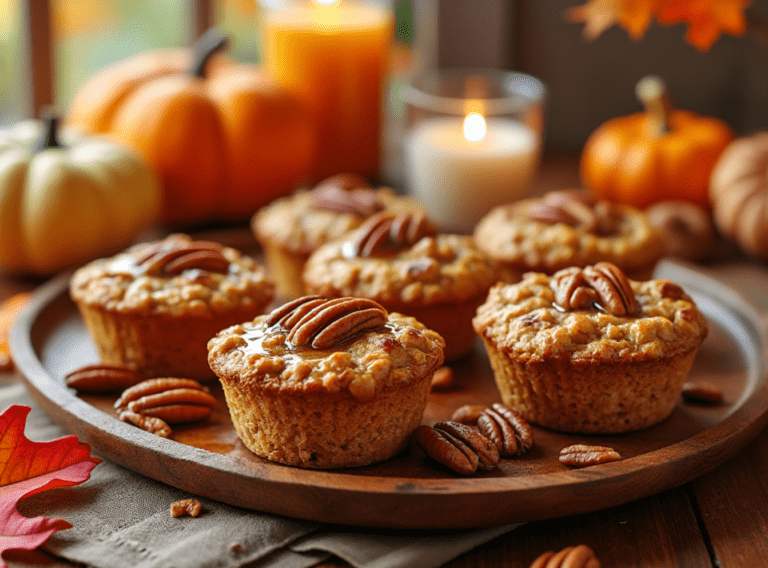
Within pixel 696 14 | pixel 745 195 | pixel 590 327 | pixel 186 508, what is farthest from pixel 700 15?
pixel 186 508

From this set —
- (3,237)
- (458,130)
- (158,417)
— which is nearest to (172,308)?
(158,417)

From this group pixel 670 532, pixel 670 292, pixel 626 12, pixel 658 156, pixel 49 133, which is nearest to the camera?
pixel 670 532

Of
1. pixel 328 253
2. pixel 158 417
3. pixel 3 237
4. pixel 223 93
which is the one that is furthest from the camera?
pixel 223 93

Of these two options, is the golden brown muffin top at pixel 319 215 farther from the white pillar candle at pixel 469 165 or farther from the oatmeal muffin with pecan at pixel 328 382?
the oatmeal muffin with pecan at pixel 328 382

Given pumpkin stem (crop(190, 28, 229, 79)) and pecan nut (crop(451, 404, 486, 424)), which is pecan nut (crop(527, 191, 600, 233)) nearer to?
pecan nut (crop(451, 404, 486, 424))

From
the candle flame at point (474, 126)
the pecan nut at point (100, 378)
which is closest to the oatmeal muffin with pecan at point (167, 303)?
the pecan nut at point (100, 378)

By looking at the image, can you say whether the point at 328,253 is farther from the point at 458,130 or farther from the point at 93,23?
the point at 93,23

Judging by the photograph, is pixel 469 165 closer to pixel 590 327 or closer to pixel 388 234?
pixel 388 234
